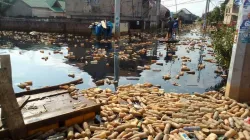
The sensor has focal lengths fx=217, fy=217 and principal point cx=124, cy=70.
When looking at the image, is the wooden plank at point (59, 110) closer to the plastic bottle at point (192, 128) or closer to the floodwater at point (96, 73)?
the plastic bottle at point (192, 128)

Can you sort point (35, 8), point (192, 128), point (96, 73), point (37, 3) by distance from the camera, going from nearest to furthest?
1. point (192, 128)
2. point (96, 73)
3. point (35, 8)
4. point (37, 3)

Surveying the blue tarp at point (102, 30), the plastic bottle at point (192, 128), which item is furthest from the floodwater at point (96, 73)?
the blue tarp at point (102, 30)

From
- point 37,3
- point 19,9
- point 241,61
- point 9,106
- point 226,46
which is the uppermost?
point 37,3

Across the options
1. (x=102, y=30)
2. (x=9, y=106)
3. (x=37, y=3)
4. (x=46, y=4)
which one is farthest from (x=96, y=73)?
(x=46, y=4)

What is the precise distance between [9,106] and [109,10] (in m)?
29.9

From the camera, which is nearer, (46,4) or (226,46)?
(226,46)

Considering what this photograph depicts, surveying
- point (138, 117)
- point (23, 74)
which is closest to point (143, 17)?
point (23, 74)

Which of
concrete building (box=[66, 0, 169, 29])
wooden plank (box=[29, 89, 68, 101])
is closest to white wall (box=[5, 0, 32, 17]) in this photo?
concrete building (box=[66, 0, 169, 29])

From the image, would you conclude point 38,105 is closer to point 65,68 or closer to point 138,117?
point 138,117

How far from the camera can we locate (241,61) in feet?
18.1

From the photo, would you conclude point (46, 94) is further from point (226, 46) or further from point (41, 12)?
point (41, 12)

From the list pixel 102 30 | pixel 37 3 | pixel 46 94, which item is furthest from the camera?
pixel 37 3

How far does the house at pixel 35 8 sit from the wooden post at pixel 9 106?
133ft

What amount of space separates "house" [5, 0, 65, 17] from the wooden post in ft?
133
